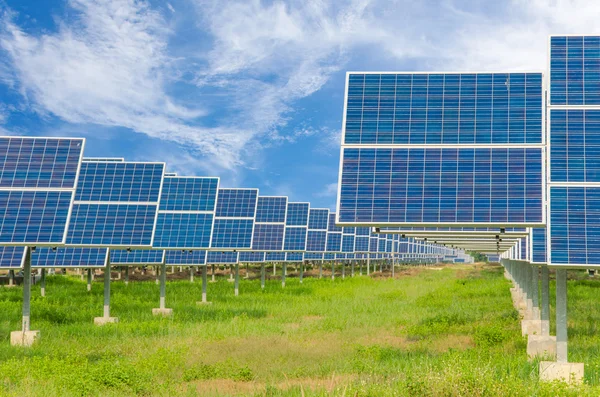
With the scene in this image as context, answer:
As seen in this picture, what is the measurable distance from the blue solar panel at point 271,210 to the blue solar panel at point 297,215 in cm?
179

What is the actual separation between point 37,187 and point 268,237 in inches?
905

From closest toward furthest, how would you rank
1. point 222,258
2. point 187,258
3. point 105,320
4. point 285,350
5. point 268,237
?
point 285,350, point 105,320, point 187,258, point 222,258, point 268,237

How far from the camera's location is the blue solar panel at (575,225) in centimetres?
1320

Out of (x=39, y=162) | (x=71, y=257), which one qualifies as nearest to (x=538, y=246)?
(x=39, y=162)

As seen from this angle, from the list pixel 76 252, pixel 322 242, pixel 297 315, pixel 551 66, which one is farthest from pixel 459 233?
pixel 322 242

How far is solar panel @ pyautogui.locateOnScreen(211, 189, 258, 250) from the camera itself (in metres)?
33.9

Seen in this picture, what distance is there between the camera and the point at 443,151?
15711 millimetres

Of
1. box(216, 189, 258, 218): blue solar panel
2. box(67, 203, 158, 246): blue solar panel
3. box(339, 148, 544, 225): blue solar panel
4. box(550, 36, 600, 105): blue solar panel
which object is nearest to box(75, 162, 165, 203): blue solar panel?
box(67, 203, 158, 246): blue solar panel

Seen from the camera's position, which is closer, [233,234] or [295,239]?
[233,234]

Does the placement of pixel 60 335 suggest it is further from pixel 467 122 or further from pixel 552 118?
pixel 552 118

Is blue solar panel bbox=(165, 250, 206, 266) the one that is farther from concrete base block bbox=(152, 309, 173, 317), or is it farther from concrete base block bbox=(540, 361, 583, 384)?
concrete base block bbox=(540, 361, 583, 384)

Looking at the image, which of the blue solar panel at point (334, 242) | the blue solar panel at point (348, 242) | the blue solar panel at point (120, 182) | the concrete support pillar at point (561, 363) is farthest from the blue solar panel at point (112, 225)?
the blue solar panel at point (348, 242)

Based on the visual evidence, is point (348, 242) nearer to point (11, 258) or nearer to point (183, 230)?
point (183, 230)

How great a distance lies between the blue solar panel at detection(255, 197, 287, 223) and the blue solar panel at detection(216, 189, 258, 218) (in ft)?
13.6
